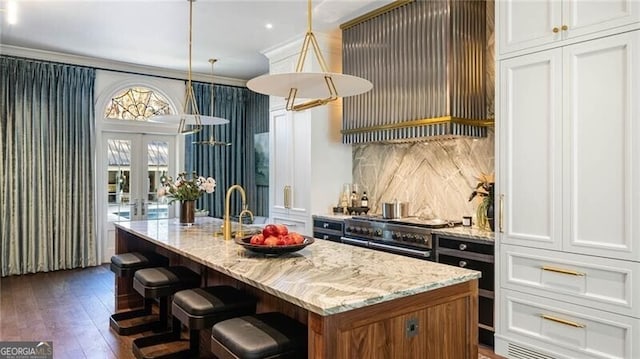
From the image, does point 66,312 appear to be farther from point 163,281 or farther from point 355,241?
point 355,241

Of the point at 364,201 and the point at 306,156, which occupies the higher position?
the point at 306,156

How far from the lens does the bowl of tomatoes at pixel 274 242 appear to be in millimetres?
2482

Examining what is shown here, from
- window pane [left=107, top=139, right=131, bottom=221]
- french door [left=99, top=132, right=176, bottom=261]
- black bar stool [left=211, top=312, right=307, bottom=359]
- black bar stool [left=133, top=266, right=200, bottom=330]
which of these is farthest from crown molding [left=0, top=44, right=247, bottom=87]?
black bar stool [left=211, top=312, right=307, bottom=359]

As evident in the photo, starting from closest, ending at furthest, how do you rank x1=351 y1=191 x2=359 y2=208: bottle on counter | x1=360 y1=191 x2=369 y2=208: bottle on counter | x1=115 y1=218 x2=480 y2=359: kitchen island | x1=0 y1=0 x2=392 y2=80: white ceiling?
x1=115 y1=218 x2=480 y2=359: kitchen island
x1=0 y1=0 x2=392 y2=80: white ceiling
x1=360 y1=191 x2=369 y2=208: bottle on counter
x1=351 y1=191 x2=359 y2=208: bottle on counter

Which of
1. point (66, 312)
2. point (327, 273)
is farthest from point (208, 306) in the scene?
point (66, 312)

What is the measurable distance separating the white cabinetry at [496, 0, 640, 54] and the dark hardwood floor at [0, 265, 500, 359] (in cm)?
226

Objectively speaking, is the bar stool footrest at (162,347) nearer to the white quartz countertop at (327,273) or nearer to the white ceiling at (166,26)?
the white quartz countertop at (327,273)

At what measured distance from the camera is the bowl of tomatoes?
248 cm

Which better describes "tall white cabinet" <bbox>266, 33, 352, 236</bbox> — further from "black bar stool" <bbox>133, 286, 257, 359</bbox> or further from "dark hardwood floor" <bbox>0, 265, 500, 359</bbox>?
"black bar stool" <bbox>133, 286, 257, 359</bbox>

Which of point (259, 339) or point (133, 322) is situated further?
point (133, 322)

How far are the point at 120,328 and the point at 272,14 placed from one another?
3.19 metres

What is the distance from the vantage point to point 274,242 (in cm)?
251

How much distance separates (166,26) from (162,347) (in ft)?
10.8

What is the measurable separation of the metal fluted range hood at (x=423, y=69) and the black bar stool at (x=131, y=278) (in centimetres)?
239
